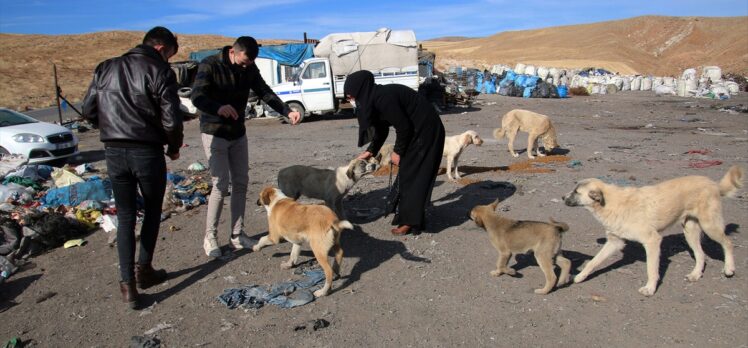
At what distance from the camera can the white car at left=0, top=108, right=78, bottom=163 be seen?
1133cm

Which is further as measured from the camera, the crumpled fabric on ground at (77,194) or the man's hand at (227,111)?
the crumpled fabric on ground at (77,194)

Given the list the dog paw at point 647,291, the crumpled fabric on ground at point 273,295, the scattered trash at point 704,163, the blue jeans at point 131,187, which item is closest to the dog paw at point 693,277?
the dog paw at point 647,291

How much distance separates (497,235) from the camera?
468 cm

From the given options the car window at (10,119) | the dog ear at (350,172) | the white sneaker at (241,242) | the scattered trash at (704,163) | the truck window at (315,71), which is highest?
the truck window at (315,71)

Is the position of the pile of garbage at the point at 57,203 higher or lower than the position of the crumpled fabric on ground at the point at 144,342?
higher

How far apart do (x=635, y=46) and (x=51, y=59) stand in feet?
254

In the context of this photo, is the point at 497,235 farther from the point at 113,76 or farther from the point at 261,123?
the point at 261,123

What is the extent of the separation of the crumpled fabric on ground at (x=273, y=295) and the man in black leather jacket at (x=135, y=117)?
0.98m

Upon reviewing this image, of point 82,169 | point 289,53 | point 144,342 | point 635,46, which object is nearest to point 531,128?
point 144,342

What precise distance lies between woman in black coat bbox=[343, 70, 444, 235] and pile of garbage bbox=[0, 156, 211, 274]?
3580 millimetres

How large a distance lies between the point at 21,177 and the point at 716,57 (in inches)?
2407

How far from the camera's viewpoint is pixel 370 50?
21.8m

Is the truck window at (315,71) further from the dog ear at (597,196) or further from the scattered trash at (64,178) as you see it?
the dog ear at (597,196)

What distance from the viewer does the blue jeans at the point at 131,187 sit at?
409 centimetres
